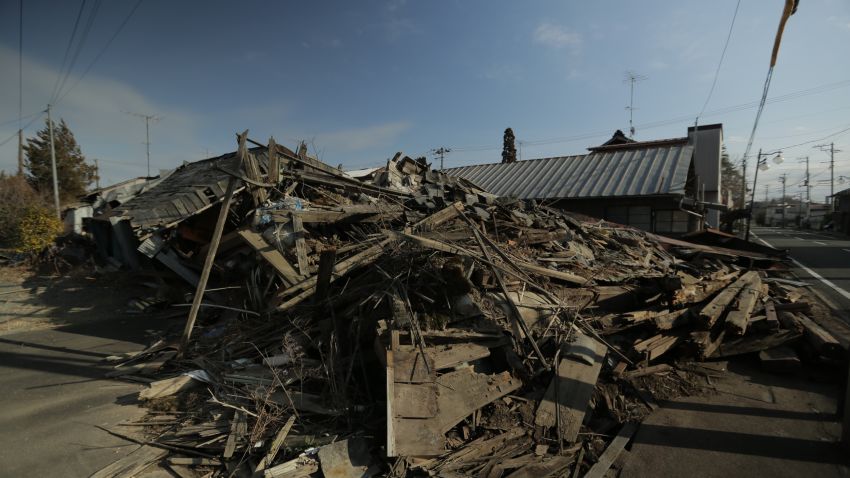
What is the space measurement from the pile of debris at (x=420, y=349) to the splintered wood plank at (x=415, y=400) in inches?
0.5

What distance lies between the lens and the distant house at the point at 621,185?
1459 cm

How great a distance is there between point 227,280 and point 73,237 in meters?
10.8

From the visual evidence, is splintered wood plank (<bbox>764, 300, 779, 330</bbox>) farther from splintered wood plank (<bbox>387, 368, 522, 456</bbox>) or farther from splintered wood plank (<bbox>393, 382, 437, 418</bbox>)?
Result: splintered wood plank (<bbox>393, 382, 437, 418</bbox>)

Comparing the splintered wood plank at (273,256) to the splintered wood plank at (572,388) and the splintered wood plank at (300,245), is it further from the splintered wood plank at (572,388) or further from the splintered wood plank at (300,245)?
the splintered wood plank at (572,388)

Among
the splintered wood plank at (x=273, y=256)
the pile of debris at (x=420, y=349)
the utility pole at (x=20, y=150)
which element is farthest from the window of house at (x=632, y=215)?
the utility pole at (x=20, y=150)

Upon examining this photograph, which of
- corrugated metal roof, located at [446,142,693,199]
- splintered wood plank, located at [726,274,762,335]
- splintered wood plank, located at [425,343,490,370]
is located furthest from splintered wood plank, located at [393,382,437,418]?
corrugated metal roof, located at [446,142,693,199]

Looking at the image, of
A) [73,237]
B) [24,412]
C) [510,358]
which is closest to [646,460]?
[510,358]

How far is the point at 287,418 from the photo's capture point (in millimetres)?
3912

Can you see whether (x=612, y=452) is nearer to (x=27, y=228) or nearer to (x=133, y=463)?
(x=133, y=463)

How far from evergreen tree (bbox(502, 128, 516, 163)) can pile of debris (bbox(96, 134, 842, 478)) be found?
20.3 metres

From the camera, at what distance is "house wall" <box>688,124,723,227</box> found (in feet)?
85.8

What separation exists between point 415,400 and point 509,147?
84.0 feet

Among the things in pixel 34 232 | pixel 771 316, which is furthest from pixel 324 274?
pixel 34 232

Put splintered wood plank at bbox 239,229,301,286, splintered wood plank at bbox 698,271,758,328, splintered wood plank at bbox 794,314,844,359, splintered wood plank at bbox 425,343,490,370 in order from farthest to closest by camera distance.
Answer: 1. splintered wood plank at bbox 239,229,301,286
2. splintered wood plank at bbox 698,271,758,328
3. splintered wood plank at bbox 794,314,844,359
4. splintered wood plank at bbox 425,343,490,370
